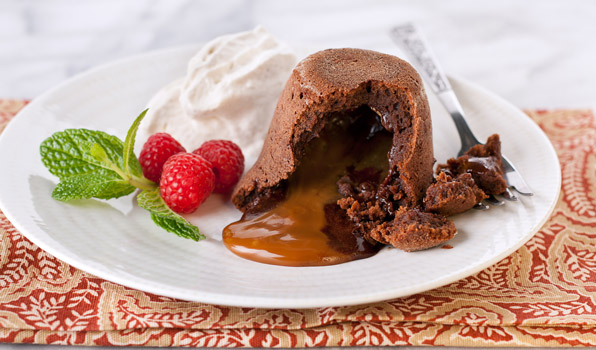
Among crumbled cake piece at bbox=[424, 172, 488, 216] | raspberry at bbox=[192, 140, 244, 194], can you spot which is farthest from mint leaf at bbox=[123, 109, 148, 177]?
crumbled cake piece at bbox=[424, 172, 488, 216]

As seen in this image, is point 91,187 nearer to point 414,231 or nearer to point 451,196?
point 414,231

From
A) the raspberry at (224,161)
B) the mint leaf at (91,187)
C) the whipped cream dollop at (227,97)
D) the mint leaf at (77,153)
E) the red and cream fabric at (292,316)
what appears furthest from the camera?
the whipped cream dollop at (227,97)

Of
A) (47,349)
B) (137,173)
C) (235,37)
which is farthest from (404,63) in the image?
(47,349)

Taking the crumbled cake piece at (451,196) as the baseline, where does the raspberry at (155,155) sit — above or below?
above

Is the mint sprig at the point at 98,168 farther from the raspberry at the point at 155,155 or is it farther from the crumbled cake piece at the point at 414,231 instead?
the crumbled cake piece at the point at 414,231

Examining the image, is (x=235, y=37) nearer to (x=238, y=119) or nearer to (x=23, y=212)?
(x=238, y=119)

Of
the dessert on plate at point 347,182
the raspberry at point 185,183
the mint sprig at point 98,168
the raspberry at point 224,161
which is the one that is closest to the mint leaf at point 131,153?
the mint sprig at point 98,168
